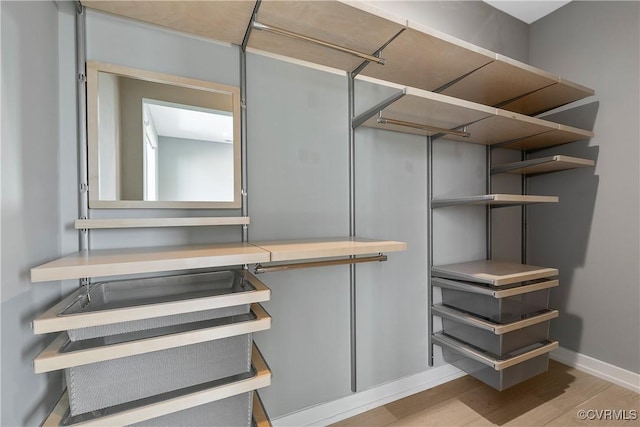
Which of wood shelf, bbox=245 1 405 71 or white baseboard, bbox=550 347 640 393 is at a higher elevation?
wood shelf, bbox=245 1 405 71

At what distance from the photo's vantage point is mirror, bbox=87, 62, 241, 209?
3.49 feet

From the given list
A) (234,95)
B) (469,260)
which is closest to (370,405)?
(469,260)

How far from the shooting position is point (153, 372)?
0.80m

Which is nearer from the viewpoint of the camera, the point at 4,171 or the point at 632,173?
the point at 4,171

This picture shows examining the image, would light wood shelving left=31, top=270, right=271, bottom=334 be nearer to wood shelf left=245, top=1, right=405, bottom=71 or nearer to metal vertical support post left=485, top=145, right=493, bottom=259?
wood shelf left=245, top=1, right=405, bottom=71

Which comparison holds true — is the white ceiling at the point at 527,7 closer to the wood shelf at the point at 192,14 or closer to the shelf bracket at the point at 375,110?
the shelf bracket at the point at 375,110

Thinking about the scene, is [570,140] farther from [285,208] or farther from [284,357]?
[284,357]

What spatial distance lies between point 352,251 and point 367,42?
3.03ft

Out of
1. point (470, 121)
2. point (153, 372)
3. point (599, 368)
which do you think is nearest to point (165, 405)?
point (153, 372)

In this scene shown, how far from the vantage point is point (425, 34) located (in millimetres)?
1221

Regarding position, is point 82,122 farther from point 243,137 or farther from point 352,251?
point 352,251

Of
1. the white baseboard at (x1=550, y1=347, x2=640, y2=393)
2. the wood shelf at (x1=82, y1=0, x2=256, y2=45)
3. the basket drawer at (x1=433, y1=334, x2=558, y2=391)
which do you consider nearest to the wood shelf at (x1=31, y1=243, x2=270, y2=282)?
the wood shelf at (x1=82, y1=0, x2=256, y2=45)

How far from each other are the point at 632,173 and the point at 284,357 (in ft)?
7.33

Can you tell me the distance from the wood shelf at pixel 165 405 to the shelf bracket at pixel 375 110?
1115 mm
